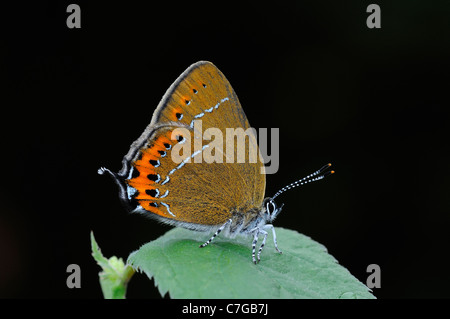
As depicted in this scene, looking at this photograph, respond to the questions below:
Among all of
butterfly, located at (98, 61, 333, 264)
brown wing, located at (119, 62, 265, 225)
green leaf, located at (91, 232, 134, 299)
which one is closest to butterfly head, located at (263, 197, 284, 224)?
butterfly, located at (98, 61, 333, 264)

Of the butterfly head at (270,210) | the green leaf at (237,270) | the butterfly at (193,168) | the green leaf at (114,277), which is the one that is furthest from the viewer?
the butterfly head at (270,210)

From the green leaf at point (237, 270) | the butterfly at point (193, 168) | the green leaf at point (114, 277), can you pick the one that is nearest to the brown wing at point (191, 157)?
the butterfly at point (193, 168)

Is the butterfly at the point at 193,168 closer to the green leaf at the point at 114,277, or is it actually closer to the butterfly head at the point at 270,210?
the butterfly head at the point at 270,210

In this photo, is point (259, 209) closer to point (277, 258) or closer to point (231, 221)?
point (231, 221)
